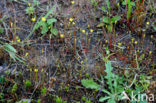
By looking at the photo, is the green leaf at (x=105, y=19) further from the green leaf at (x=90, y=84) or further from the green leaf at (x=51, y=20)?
the green leaf at (x=90, y=84)

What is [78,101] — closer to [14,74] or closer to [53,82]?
[53,82]

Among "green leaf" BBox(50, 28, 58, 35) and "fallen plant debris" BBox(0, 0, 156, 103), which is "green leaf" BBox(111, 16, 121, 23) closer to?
"fallen plant debris" BBox(0, 0, 156, 103)

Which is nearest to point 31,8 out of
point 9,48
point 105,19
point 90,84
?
point 9,48

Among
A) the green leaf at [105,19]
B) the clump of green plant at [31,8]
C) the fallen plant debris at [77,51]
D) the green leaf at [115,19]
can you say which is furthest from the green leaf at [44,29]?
the green leaf at [115,19]

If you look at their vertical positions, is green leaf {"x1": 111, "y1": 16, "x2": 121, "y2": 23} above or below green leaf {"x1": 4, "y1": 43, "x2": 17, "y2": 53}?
above

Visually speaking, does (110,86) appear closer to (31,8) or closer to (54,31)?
(54,31)

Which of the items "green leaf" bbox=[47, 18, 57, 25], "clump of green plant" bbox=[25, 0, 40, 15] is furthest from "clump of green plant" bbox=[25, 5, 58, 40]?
"clump of green plant" bbox=[25, 0, 40, 15]

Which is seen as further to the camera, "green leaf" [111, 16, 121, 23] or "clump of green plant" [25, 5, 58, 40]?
"green leaf" [111, 16, 121, 23]
